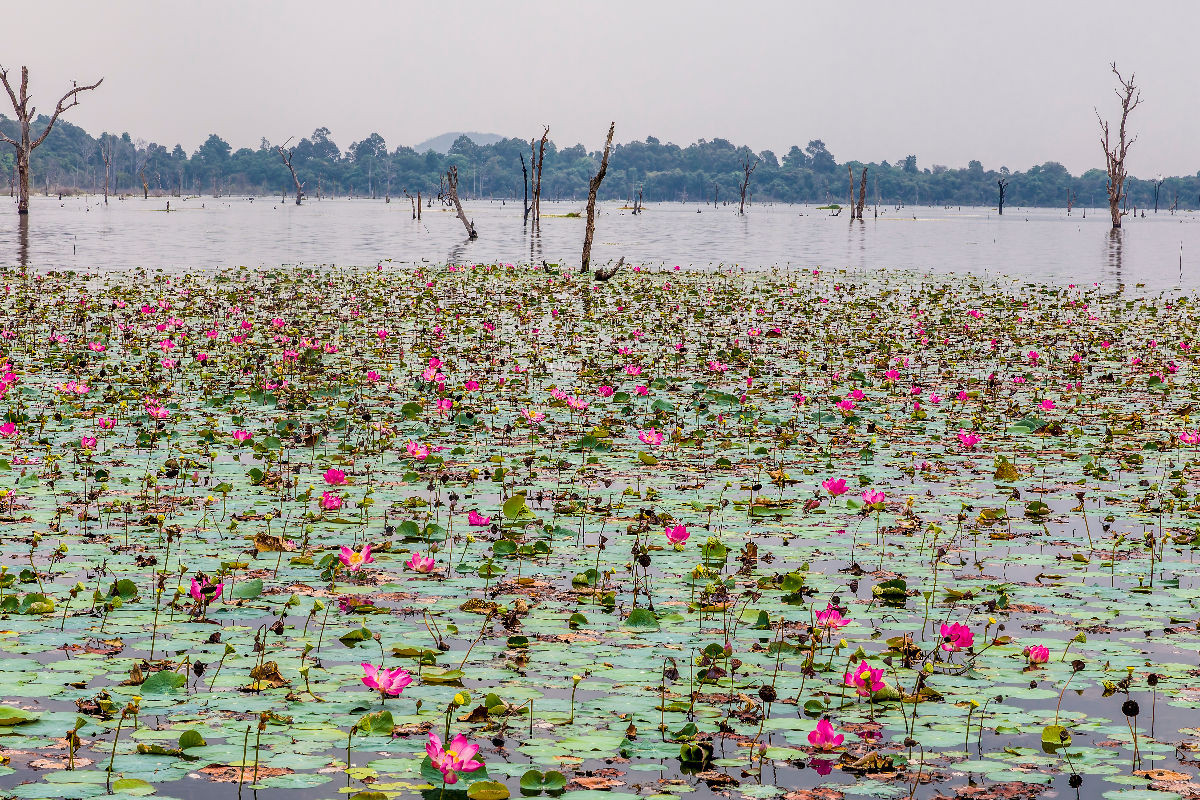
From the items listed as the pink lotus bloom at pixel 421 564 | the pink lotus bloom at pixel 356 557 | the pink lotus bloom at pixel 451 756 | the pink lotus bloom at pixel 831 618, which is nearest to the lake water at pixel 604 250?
the pink lotus bloom at pixel 421 564

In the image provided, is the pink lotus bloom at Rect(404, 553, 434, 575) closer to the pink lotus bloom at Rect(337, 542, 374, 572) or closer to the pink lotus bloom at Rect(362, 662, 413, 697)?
the pink lotus bloom at Rect(337, 542, 374, 572)

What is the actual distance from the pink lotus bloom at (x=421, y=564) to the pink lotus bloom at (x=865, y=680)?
96.0 inches

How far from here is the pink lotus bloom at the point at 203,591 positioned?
6.13m

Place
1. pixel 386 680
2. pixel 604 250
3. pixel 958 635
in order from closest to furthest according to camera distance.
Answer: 1. pixel 386 680
2. pixel 958 635
3. pixel 604 250

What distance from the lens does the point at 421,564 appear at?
671 cm

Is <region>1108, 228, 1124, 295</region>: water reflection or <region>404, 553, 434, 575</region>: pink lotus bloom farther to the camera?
<region>1108, 228, 1124, 295</region>: water reflection

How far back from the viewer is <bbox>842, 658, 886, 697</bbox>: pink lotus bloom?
5.07m

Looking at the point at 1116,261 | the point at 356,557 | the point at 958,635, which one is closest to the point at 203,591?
the point at 356,557

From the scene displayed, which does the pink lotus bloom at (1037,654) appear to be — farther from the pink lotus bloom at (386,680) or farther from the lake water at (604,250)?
the lake water at (604,250)

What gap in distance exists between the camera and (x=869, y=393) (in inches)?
574

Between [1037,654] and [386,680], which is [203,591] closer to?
[386,680]

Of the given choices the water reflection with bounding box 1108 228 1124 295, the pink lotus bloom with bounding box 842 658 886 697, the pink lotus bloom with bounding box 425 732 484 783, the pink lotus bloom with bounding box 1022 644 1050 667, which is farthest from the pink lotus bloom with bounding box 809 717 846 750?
the water reflection with bounding box 1108 228 1124 295

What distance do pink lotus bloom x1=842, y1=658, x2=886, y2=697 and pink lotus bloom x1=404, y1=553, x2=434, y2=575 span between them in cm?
244

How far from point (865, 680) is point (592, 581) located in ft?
7.83
